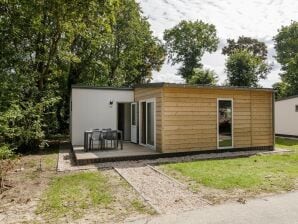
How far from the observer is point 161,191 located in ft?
19.0

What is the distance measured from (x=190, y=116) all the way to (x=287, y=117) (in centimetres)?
1163

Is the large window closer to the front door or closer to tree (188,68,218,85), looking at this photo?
the front door

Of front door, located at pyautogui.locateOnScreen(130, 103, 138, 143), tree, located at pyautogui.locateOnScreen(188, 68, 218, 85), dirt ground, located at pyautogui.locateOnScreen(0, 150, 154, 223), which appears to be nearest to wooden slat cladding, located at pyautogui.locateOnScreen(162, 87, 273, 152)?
dirt ground, located at pyautogui.locateOnScreen(0, 150, 154, 223)

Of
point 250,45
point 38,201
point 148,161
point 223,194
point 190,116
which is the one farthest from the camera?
point 250,45

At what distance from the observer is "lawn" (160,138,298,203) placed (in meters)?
6.02

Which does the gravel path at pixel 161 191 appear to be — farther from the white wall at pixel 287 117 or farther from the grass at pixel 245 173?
the white wall at pixel 287 117

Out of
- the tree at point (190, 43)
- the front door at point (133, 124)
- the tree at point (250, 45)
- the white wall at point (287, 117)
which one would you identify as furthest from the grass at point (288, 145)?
the tree at point (250, 45)

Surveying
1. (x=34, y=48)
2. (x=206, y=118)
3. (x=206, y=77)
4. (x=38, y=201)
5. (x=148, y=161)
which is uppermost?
(x=206, y=77)

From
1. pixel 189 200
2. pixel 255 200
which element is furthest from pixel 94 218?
pixel 255 200

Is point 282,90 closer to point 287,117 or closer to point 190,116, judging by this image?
point 287,117

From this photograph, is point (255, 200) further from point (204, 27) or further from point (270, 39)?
point (270, 39)

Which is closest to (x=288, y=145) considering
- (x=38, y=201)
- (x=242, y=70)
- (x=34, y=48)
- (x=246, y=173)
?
(x=246, y=173)

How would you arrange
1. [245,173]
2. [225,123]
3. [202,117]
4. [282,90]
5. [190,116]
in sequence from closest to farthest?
[245,173], [190,116], [202,117], [225,123], [282,90]

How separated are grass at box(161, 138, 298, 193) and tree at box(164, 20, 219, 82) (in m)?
25.9
